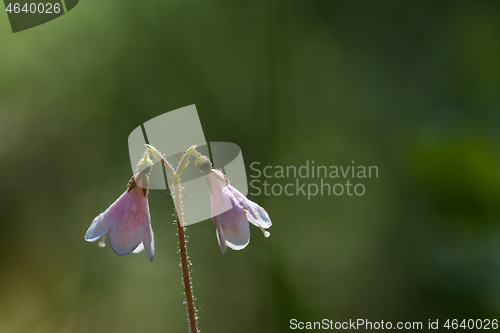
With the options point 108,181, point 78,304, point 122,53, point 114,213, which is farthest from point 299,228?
point 114,213

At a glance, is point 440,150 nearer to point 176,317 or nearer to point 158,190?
point 158,190

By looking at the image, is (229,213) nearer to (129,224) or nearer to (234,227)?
(234,227)

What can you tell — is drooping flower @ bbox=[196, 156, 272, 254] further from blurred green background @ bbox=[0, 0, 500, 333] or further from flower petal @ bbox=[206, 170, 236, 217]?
blurred green background @ bbox=[0, 0, 500, 333]

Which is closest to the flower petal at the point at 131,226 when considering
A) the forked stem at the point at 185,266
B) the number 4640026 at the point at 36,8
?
the forked stem at the point at 185,266

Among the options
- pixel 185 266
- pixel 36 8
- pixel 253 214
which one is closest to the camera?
pixel 185 266

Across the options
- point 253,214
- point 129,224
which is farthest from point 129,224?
point 253,214

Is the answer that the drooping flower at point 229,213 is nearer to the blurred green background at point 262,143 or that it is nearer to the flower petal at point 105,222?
the flower petal at point 105,222
